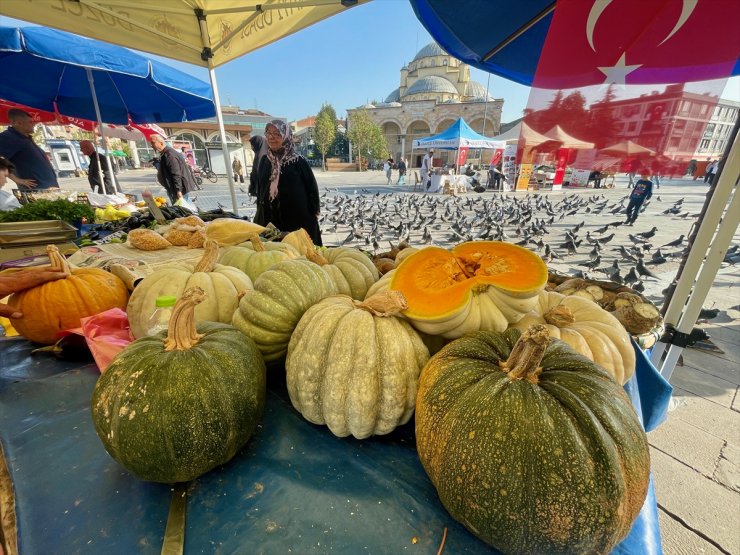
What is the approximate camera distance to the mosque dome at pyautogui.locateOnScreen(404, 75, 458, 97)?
53094 mm

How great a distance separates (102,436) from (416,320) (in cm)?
100

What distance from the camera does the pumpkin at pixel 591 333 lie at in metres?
1.24

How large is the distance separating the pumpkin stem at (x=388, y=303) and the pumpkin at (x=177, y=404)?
1.56 feet

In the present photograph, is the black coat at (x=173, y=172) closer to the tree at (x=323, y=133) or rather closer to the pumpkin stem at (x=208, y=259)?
the pumpkin stem at (x=208, y=259)

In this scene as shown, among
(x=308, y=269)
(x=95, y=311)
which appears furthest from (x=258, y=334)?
(x=95, y=311)

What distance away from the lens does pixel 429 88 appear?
53469mm

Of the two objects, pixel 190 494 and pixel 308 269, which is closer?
pixel 190 494

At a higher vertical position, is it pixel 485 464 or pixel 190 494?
pixel 485 464

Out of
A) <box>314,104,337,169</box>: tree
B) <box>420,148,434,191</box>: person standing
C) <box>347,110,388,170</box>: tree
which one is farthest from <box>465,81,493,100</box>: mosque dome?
<box>420,148,434,191</box>: person standing

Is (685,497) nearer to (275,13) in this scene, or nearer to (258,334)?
(258,334)

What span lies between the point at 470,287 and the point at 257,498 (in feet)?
3.05

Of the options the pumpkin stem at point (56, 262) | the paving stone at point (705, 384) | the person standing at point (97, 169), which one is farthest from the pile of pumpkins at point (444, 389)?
the person standing at point (97, 169)

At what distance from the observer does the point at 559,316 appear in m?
1.28

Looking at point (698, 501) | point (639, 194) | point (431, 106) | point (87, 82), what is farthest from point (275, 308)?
point (431, 106)
